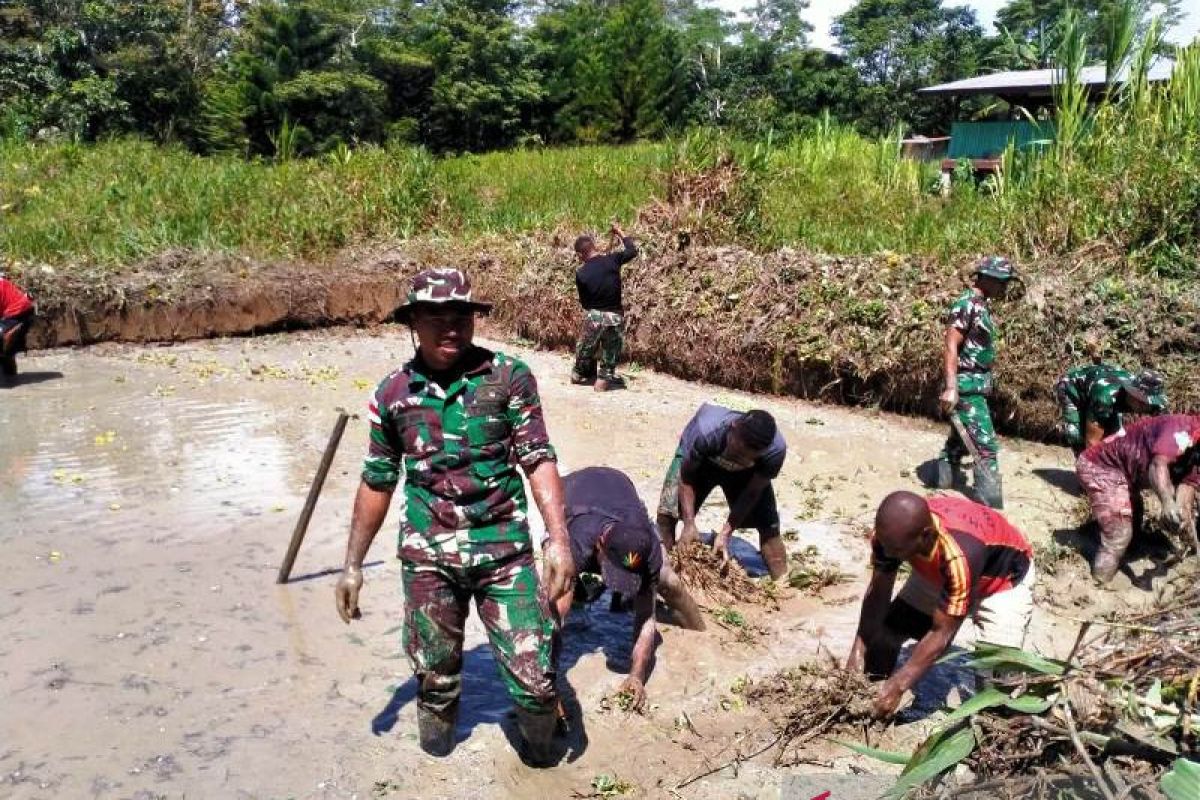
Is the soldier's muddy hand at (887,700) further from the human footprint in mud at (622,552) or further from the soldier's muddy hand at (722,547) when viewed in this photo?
the soldier's muddy hand at (722,547)

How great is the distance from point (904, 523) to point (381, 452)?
1936 millimetres

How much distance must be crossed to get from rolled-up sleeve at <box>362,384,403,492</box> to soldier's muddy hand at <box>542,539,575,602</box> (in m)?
0.66

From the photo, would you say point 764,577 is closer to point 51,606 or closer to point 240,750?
point 240,750

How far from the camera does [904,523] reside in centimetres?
371

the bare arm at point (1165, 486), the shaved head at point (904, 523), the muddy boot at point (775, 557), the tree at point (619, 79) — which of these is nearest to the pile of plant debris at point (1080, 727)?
the shaved head at point (904, 523)

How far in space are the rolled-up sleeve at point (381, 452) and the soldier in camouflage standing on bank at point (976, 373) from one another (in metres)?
4.63

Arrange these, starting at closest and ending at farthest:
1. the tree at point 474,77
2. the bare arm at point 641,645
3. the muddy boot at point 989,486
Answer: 1. the bare arm at point 641,645
2. the muddy boot at point 989,486
3. the tree at point 474,77

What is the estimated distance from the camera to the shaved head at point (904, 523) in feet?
12.2

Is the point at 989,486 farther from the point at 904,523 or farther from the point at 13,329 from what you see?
the point at 13,329

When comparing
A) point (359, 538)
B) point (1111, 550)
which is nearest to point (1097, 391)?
point (1111, 550)

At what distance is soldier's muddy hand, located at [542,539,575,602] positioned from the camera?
12.0ft

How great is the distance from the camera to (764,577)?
19.4ft

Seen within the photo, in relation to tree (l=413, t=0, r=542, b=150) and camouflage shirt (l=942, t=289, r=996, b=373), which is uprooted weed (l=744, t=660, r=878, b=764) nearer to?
camouflage shirt (l=942, t=289, r=996, b=373)

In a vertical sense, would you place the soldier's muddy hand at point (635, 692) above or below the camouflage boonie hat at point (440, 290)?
below
